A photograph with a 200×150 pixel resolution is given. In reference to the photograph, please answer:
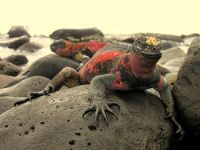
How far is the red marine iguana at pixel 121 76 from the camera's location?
16.7 ft

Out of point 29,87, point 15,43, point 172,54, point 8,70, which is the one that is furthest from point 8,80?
point 15,43

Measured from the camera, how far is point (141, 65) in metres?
5.25

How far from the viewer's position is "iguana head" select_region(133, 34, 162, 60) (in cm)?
505

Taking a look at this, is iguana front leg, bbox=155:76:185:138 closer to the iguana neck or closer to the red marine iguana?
the red marine iguana

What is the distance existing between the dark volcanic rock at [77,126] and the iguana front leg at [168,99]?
10 centimetres

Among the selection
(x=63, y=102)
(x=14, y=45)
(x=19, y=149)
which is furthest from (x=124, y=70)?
(x=14, y=45)

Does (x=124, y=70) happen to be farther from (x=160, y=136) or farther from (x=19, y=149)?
(x=19, y=149)

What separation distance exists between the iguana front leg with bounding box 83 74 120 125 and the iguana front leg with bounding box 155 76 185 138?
1.92 feet

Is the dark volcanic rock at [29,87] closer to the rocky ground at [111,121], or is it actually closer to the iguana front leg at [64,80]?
the iguana front leg at [64,80]

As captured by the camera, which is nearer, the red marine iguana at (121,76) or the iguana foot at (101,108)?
the iguana foot at (101,108)

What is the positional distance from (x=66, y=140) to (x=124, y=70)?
4.12ft

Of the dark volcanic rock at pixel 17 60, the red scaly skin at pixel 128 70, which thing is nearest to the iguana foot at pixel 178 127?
the red scaly skin at pixel 128 70

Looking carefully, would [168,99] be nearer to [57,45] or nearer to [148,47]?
[148,47]

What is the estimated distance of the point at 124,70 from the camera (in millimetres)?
5551
